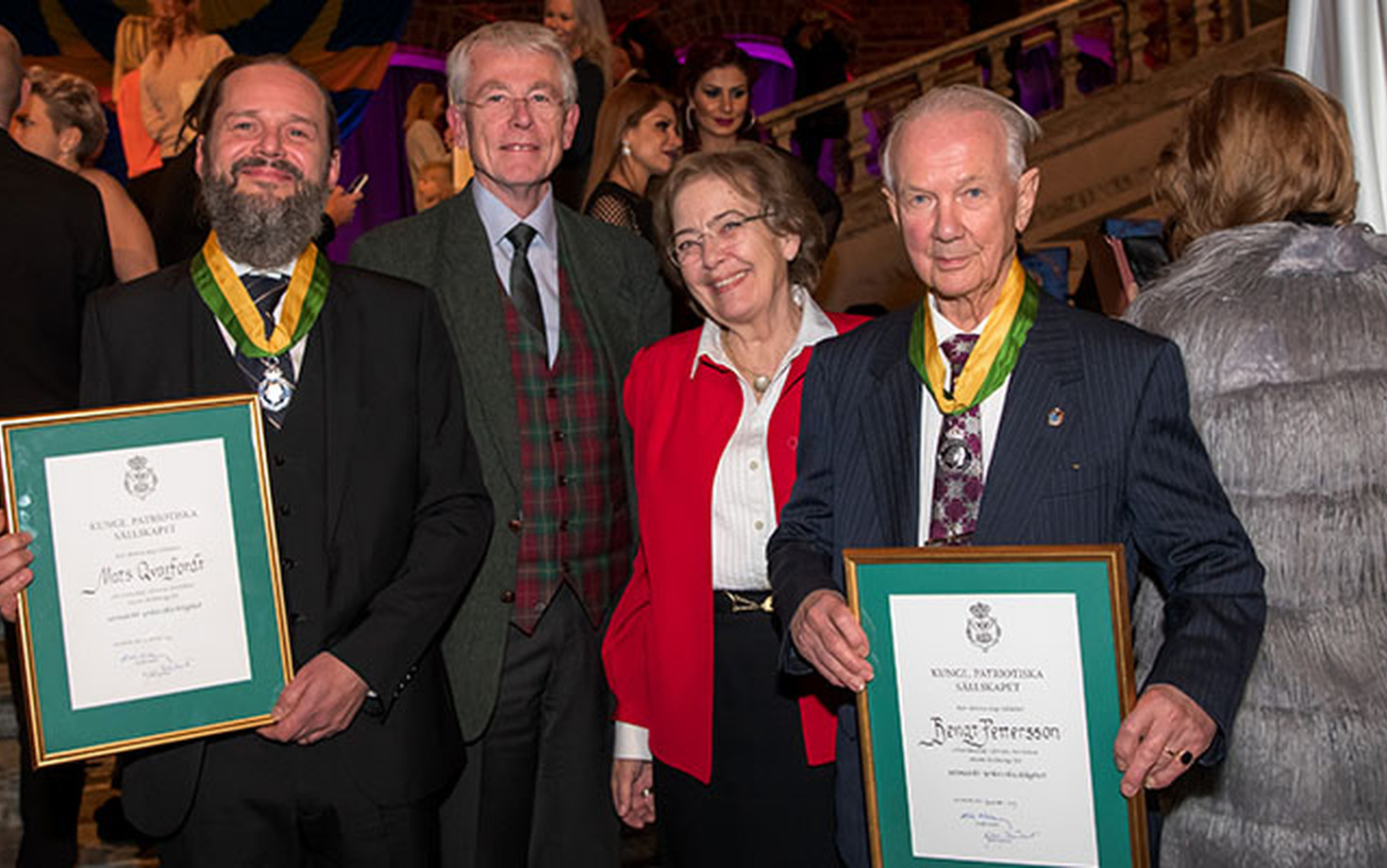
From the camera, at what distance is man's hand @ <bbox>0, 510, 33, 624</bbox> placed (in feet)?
6.34

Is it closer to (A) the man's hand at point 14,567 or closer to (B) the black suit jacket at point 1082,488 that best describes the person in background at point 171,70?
(A) the man's hand at point 14,567

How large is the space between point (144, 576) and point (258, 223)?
624mm

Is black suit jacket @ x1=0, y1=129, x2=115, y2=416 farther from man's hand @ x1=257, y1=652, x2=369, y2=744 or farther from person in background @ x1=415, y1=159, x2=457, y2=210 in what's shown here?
person in background @ x1=415, y1=159, x2=457, y2=210

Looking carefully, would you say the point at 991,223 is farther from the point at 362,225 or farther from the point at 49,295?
the point at 362,225

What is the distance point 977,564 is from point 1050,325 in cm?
44

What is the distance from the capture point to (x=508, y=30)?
2787 millimetres

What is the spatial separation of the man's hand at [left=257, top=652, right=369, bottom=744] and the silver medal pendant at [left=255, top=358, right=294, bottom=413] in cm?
41

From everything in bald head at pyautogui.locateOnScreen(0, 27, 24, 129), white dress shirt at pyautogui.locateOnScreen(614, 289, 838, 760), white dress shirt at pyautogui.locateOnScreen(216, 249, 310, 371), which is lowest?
white dress shirt at pyautogui.locateOnScreen(614, 289, 838, 760)

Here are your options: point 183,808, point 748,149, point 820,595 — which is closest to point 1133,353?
point 820,595

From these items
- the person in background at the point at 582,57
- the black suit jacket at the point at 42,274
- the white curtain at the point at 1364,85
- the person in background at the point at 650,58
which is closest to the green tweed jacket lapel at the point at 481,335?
the black suit jacket at the point at 42,274

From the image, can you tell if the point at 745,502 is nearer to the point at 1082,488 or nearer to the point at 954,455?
the point at 954,455

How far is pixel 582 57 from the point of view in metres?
4.84
